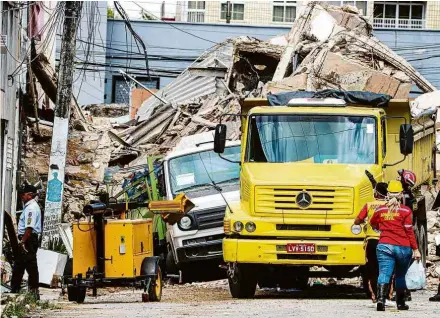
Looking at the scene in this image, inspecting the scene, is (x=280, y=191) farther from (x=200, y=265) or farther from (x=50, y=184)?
(x=50, y=184)

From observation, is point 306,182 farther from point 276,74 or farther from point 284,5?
point 284,5

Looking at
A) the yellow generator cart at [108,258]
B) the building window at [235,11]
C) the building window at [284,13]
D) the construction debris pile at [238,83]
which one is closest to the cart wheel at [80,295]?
the yellow generator cart at [108,258]

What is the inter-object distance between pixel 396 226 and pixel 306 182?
8.59ft

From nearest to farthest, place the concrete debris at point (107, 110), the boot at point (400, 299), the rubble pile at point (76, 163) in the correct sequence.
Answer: the boot at point (400, 299)
the rubble pile at point (76, 163)
the concrete debris at point (107, 110)

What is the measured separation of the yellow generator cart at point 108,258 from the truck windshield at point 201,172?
14.1 ft

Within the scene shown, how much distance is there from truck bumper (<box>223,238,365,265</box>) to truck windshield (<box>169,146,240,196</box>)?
4775 millimetres

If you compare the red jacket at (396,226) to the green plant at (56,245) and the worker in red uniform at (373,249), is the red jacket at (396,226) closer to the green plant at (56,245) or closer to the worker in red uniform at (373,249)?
the worker in red uniform at (373,249)

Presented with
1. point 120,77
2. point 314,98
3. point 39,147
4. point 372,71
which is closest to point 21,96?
point 39,147

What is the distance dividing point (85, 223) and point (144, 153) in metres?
15.7

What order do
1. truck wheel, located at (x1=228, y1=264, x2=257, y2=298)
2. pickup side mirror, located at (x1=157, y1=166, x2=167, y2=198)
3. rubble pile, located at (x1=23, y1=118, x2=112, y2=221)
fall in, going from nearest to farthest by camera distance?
truck wheel, located at (x1=228, y1=264, x2=257, y2=298), pickup side mirror, located at (x1=157, y1=166, x2=167, y2=198), rubble pile, located at (x1=23, y1=118, x2=112, y2=221)

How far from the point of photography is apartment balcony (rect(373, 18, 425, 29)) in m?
61.9

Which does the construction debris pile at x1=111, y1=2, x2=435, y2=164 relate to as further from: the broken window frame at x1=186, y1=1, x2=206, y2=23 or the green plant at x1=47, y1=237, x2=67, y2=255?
the broken window frame at x1=186, y1=1, x2=206, y2=23

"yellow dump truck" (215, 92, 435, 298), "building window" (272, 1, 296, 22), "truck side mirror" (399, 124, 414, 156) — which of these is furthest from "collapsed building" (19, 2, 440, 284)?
"building window" (272, 1, 296, 22)

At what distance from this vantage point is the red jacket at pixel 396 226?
15.6 metres
